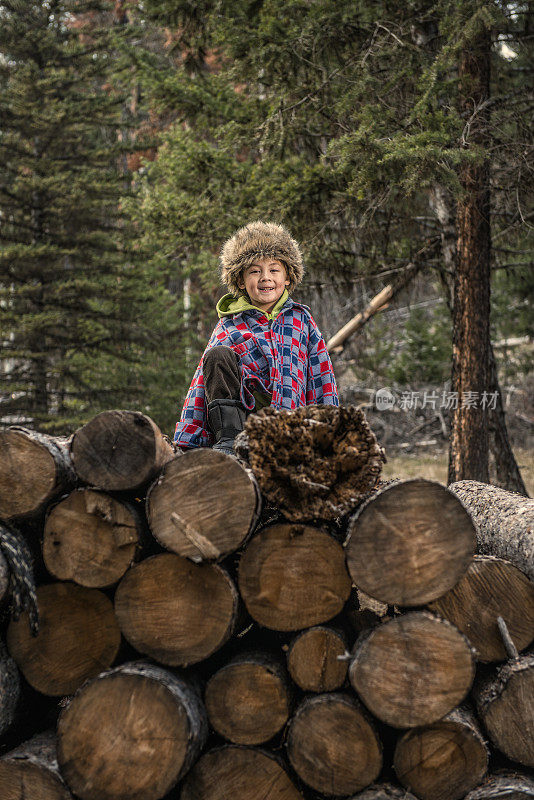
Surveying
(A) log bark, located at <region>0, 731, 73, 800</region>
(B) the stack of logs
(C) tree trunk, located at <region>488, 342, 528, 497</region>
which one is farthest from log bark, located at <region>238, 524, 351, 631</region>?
(C) tree trunk, located at <region>488, 342, 528, 497</region>

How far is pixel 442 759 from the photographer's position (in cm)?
227

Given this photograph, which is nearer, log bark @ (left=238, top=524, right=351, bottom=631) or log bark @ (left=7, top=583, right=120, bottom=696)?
log bark @ (left=238, top=524, right=351, bottom=631)

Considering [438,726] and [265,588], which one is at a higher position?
[265,588]

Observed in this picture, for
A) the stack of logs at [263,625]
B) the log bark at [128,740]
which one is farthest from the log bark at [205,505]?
the log bark at [128,740]

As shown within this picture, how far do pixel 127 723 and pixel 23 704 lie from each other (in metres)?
0.65

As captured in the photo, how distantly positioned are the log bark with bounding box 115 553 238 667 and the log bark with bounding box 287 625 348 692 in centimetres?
29

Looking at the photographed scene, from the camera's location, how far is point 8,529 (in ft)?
8.08

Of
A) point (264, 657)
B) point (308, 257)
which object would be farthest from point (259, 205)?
point (264, 657)

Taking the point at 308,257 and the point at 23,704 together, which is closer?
the point at 23,704

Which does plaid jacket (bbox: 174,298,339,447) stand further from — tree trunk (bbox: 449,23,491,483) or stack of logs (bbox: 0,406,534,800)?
tree trunk (bbox: 449,23,491,483)

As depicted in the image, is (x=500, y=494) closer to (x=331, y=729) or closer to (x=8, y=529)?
(x=331, y=729)

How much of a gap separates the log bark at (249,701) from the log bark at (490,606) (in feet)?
2.26

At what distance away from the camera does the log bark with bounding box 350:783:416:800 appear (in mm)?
2229

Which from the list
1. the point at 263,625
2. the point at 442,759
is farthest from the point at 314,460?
the point at 442,759
